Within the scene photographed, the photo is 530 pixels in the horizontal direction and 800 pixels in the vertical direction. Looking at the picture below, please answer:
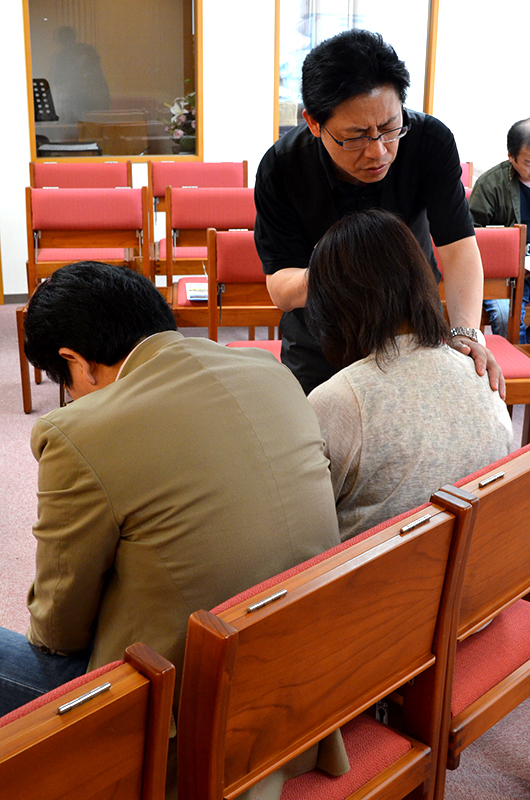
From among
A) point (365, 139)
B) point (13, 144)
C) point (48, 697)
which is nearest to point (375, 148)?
point (365, 139)

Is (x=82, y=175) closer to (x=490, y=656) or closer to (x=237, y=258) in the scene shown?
(x=237, y=258)

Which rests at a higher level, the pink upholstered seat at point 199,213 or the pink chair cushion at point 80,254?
the pink upholstered seat at point 199,213

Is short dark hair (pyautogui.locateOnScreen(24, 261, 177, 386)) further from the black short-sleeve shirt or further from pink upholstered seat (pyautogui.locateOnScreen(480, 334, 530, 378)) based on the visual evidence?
pink upholstered seat (pyautogui.locateOnScreen(480, 334, 530, 378))

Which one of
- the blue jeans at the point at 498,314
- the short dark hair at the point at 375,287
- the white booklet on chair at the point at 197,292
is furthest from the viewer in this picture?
the blue jeans at the point at 498,314

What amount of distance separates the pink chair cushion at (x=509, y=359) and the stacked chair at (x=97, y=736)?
222 cm

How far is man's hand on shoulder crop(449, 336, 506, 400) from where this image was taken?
128cm

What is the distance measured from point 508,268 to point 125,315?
2.21 meters

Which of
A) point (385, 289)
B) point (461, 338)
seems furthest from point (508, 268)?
point (385, 289)

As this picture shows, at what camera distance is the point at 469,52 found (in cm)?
620

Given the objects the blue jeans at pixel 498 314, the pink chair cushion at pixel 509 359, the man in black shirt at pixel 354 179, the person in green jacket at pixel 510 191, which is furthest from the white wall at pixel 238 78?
the man in black shirt at pixel 354 179

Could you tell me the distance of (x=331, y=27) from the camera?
19.6 ft

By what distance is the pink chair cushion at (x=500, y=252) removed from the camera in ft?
9.73

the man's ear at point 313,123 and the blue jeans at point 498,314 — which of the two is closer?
the man's ear at point 313,123

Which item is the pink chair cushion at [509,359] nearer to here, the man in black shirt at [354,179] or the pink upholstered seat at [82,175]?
the man in black shirt at [354,179]
